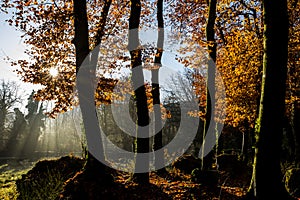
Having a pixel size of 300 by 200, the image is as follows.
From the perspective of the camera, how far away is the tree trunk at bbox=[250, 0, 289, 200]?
507 centimetres

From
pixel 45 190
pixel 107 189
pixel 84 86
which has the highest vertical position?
pixel 84 86

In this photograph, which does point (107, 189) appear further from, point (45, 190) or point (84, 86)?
point (84, 86)

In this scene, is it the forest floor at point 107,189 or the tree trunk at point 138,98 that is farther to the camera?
the tree trunk at point 138,98

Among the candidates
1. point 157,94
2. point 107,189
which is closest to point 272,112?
point 107,189

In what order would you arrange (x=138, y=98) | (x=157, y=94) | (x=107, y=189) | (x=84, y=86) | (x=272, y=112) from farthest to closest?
(x=157, y=94) < (x=138, y=98) < (x=84, y=86) < (x=107, y=189) < (x=272, y=112)

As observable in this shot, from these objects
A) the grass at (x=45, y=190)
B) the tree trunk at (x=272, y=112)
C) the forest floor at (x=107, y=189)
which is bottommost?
the forest floor at (x=107, y=189)

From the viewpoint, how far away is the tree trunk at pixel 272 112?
5066 mm

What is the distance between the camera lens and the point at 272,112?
5094 millimetres

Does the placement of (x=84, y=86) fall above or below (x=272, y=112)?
above

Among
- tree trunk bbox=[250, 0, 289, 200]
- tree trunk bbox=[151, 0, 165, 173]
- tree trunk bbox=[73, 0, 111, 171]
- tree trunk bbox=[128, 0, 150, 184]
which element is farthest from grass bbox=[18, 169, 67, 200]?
tree trunk bbox=[151, 0, 165, 173]

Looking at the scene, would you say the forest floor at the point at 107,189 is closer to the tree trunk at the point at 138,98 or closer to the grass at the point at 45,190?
the grass at the point at 45,190

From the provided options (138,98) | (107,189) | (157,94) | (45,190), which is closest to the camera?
(45,190)

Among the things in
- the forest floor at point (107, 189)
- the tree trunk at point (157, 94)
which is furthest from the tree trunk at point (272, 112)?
the tree trunk at point (157, 94)

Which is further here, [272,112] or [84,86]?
[84,86]
